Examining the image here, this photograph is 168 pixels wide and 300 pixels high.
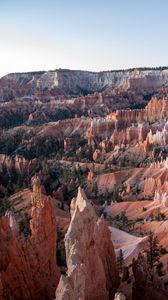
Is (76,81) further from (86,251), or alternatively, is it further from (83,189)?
(86,251)

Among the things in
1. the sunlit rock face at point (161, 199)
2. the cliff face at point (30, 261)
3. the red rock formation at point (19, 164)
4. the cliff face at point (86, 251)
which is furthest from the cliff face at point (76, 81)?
the cliff face at point (86, 251)

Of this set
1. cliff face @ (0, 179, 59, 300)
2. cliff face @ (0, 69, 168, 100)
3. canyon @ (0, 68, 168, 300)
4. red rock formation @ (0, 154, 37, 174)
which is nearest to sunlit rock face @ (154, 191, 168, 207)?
canyon @ (0, 68, 168, 300)

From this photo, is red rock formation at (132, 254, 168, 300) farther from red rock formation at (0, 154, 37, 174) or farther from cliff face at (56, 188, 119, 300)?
red rock formation at (0, 154, 37, 174)

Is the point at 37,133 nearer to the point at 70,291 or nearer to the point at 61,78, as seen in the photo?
the point at 61,78

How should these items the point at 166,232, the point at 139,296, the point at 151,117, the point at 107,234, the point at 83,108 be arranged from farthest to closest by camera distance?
1. the point at 83,108
2. the point at 151,117
3. the point at 166,232
4. the point at 107,234
5. the point at 139,296

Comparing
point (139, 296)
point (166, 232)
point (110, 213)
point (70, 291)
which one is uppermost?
point (70, 291)

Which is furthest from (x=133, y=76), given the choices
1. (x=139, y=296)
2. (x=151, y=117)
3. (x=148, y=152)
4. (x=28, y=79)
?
(x=139, y=296)
